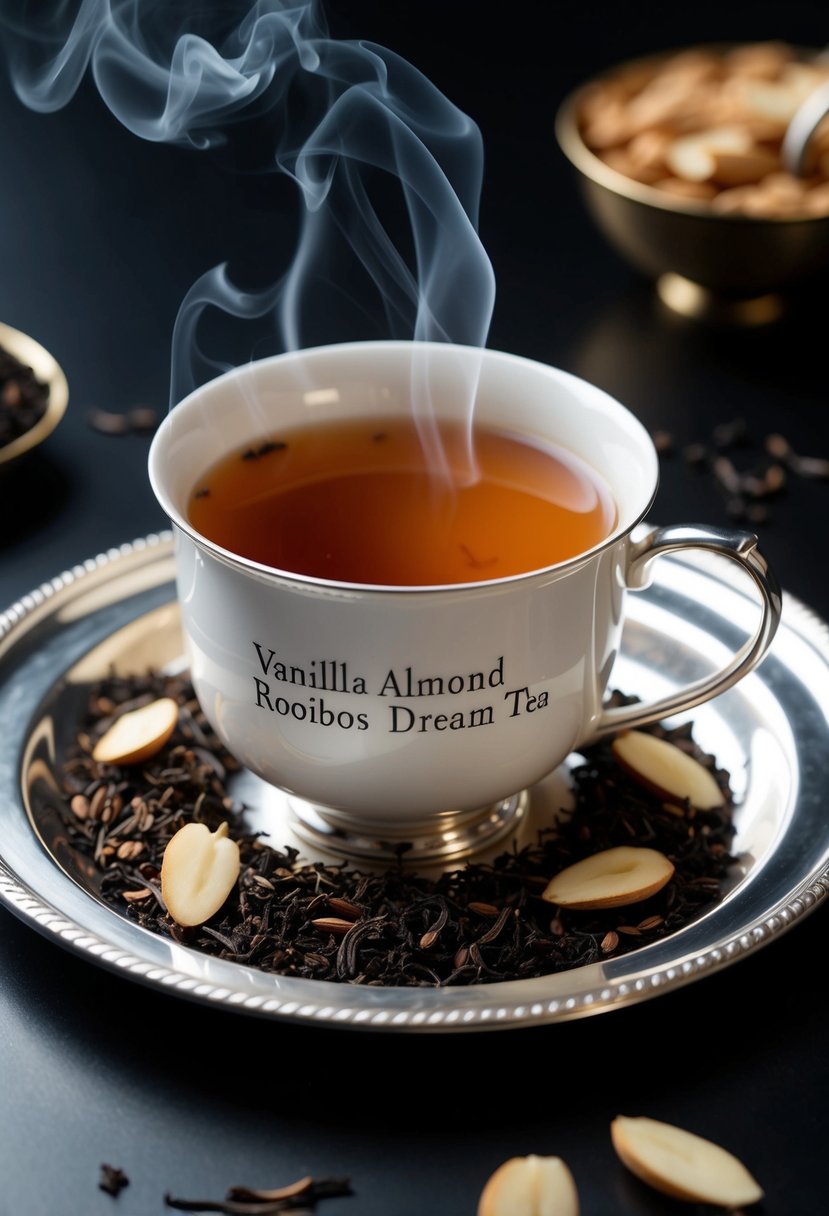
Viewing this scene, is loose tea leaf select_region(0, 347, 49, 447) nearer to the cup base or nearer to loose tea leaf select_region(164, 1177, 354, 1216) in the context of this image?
the cup base

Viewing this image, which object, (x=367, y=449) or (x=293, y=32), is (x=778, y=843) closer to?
(x=367, y=449)

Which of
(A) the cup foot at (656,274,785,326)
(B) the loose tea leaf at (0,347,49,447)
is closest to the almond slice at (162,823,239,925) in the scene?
(B) the loose tea leaf at (0,347,49,447)

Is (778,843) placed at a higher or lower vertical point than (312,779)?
lower

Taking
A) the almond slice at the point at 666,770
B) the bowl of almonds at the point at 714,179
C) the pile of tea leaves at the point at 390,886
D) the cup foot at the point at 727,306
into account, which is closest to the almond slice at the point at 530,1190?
the pile of tea leaves at the point at 390,886

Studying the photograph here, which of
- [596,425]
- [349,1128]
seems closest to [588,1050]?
[349,1128]

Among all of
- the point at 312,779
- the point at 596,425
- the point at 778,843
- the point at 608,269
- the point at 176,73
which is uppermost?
the point at 176,73

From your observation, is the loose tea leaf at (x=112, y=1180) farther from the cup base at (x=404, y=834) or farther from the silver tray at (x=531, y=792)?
the cup base at (x=404, y=834)
